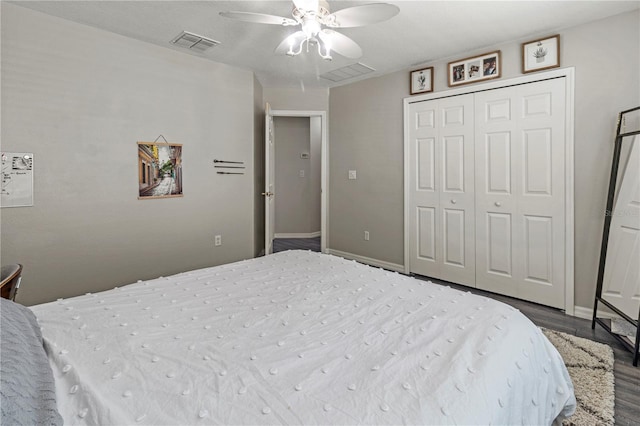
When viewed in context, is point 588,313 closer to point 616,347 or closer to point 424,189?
point 616,347

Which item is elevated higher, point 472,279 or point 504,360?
point 504,360

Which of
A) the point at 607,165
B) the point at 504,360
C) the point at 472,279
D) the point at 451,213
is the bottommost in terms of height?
the point at 472,279

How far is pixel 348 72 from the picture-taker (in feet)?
13.3

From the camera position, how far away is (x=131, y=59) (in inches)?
123

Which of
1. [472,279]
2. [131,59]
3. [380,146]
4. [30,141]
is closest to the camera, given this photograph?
[30,141]

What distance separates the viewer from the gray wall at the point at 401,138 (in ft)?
8.63

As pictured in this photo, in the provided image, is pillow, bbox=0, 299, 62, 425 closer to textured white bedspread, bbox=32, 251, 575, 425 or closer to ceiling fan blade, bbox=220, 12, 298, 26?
textured white bedspread, bbox=32, 251, 575, 425

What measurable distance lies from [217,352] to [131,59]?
3.12m

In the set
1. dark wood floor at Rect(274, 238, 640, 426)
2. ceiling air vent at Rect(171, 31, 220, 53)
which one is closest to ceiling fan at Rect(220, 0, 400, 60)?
ceiling air vent at Rect(171, 31, 220, 53)

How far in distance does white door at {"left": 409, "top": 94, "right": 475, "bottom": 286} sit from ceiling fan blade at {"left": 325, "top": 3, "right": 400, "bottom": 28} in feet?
6.41

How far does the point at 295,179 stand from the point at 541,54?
4.48 m

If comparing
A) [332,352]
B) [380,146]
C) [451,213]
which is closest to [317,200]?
[380,146]

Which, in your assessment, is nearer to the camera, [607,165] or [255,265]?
[255,265]

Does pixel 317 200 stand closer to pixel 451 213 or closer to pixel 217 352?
pixel 451 213
